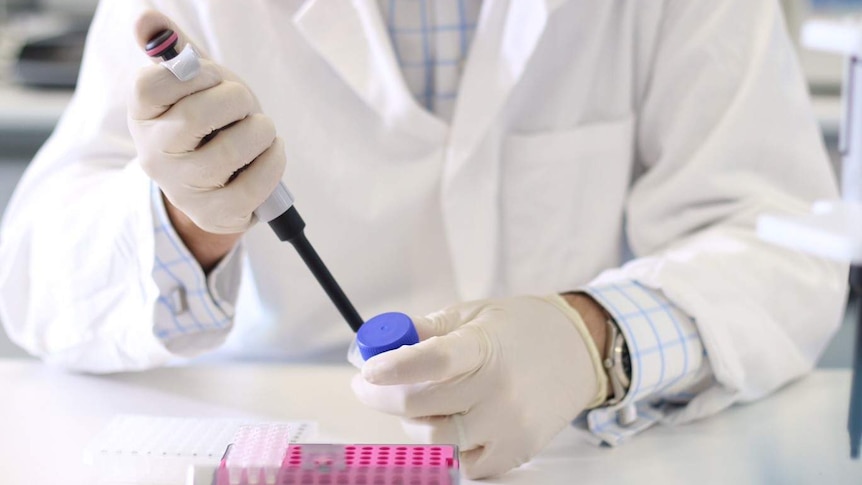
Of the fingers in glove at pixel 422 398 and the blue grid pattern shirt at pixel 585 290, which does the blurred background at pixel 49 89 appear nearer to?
the blue grid pattern shirt at pixel 585 290

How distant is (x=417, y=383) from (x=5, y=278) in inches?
20.0

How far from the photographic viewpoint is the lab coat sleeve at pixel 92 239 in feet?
2.83

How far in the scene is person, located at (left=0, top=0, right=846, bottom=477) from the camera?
2.72 ft

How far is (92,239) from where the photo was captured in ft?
2.93

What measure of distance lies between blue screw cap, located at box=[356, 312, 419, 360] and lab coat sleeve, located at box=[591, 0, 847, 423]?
10.4 inches

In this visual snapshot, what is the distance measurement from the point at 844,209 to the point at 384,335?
0.31 metres

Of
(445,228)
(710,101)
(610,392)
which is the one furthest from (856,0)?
(610,392)

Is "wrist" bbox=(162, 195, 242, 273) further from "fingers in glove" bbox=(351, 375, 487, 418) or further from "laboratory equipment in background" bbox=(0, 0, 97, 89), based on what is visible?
"laboratory equipment in background" bbox=(0, 0, 97, 89)

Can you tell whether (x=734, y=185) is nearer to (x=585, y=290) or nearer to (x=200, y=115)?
(x=585, y=290)

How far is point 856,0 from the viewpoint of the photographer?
189cm

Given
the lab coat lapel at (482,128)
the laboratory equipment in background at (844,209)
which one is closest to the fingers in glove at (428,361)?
the laboratory equipment in background at (844,209)

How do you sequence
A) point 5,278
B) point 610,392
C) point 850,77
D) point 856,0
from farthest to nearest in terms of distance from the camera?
point 856,0
point 5,278
point 610,392
point 850,77

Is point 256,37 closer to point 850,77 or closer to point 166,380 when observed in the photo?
point 166,380

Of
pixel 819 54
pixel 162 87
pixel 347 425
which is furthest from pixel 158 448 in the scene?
pixel 819 54
